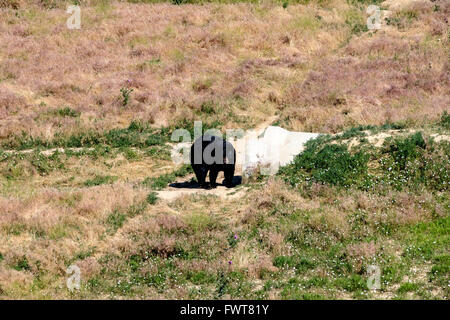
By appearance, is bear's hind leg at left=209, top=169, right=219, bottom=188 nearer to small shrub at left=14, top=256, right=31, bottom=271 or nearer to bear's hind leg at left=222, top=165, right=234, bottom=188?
bear's hind leg at left=222, top=165, right=234, bottom=188

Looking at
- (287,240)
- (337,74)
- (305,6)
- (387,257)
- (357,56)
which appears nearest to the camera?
(387,257)

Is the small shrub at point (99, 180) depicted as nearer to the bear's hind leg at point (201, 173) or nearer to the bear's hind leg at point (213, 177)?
the bear's hind leg at point (201, 173)

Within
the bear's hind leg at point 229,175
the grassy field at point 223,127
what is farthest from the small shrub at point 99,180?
the bear's hind leg at point 229,175

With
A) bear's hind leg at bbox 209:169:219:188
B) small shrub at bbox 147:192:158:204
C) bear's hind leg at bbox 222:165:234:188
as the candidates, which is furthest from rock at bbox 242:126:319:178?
small shrub at bbox 147:192:158:204

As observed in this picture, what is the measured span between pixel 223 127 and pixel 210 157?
5564 mm

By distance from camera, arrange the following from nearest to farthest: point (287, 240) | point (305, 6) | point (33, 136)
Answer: point (287, 240)
point (33, 136)
point (305, 6)

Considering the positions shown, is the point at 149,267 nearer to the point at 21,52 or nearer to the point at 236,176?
the point at 236,176

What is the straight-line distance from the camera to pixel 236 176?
1853 cm

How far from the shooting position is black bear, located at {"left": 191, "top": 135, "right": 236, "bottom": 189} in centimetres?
1716

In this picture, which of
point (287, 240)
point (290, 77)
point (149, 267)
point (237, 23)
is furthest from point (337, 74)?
point (149, 267)

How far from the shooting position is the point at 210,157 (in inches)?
676

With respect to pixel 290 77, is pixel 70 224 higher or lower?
lower

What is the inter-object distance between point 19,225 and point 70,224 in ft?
3.96

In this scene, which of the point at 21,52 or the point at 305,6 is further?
the point at 305,6
